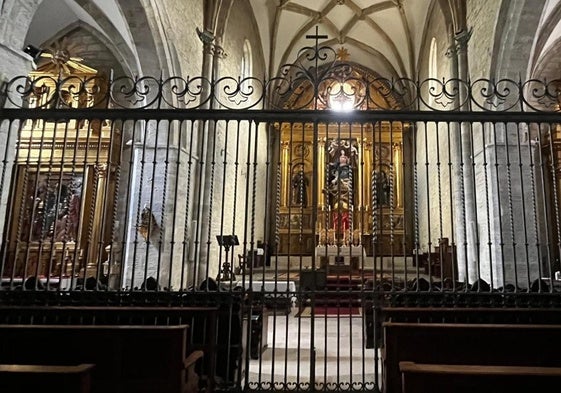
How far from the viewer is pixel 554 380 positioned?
1744 mm

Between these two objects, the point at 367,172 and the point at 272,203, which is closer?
the point at 272,203

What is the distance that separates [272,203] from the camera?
49.8 feet

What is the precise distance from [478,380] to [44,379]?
77.5 inches

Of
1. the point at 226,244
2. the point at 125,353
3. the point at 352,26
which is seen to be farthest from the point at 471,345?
the point at 352,26

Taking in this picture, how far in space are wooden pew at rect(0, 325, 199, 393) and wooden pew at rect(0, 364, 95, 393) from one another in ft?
1.85

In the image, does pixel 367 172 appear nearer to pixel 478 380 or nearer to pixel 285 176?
pixel 285 176

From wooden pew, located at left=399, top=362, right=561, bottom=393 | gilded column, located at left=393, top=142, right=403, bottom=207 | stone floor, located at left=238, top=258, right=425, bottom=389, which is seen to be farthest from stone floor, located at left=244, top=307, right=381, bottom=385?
gilded column, located at left=393, top=142, right=403, bottom=207

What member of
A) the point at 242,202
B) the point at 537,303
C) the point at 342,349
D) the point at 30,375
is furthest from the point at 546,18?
the point at 30,375

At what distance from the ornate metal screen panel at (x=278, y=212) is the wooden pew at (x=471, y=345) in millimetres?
628

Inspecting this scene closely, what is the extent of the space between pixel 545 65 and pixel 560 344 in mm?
9555

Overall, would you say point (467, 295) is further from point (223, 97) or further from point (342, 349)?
point (223, 97)

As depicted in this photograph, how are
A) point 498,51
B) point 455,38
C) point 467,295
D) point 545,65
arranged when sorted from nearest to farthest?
point 467,295, point 498,51, point 455,38, point 545,65

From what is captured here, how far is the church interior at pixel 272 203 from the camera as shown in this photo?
260cm

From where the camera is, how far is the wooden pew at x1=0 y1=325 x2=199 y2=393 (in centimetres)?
239
